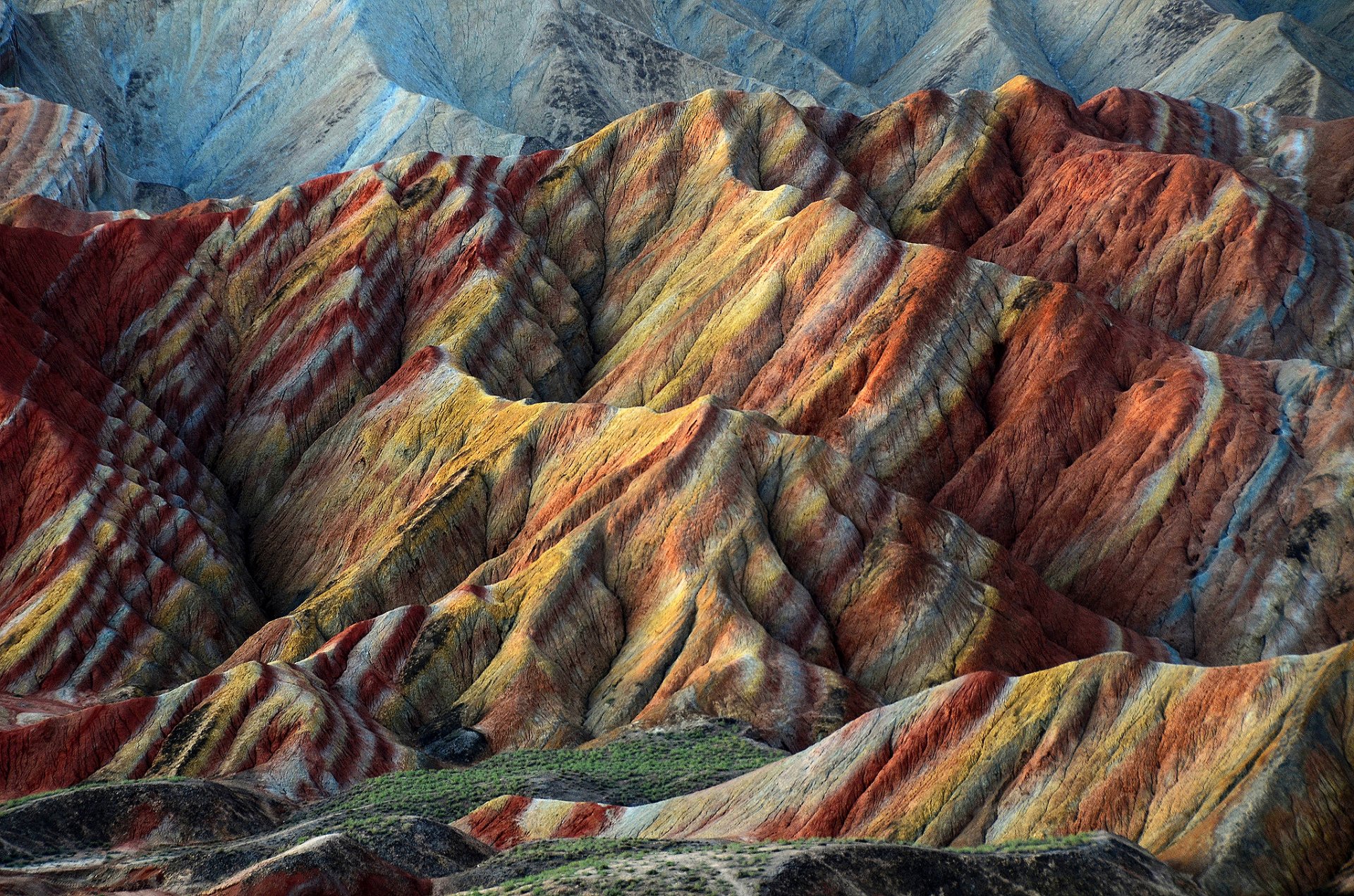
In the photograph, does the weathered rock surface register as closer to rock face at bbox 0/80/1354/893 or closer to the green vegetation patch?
rock face at bbox 0/80/1354/893

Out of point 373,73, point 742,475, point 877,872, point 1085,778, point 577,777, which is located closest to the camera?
point 877,872

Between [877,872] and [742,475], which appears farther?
[742,475]

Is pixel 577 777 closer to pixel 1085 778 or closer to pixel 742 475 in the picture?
pixel 1085 778

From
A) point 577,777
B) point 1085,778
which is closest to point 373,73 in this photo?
point 577,777

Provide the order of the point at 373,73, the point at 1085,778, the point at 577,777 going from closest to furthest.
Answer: the point at 1085,778 → the point at 577,777 → the point at 373,73

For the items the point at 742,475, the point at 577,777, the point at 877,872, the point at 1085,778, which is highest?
the point at 877,872

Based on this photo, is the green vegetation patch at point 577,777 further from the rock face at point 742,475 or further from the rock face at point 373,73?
the rock face at point 373,73

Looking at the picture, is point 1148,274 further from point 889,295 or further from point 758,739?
point 758,739

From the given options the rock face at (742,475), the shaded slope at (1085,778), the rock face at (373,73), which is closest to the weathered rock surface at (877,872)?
the shaded slope at (1085,778)
